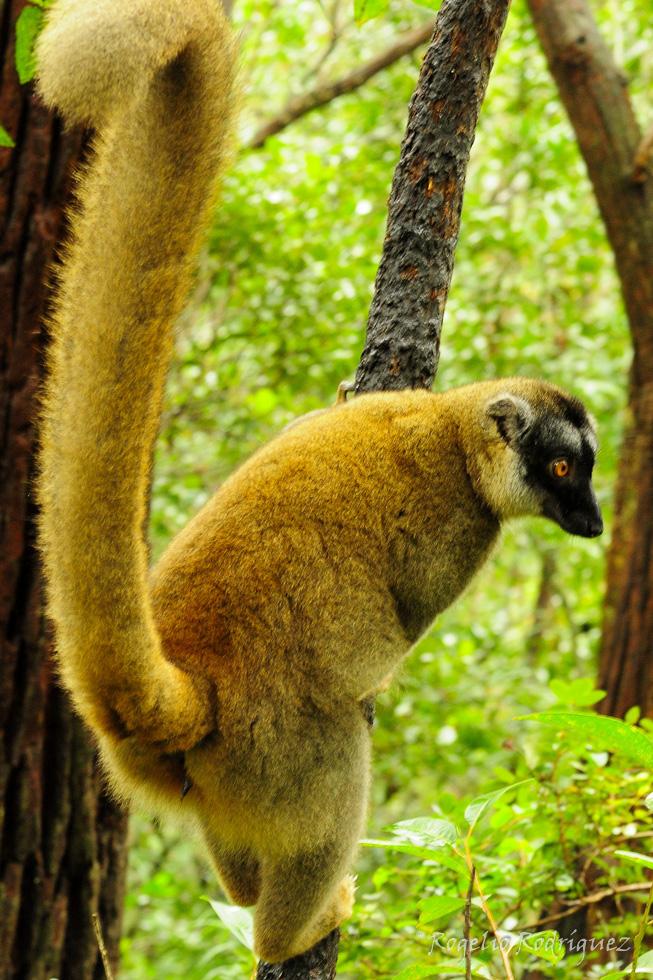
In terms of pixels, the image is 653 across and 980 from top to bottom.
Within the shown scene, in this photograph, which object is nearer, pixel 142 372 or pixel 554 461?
pixel 142 372

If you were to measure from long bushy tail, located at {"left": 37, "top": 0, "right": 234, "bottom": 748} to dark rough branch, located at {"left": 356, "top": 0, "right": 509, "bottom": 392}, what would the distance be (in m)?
1.19

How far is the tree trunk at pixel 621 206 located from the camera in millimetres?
7148

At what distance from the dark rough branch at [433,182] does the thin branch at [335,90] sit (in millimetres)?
4972

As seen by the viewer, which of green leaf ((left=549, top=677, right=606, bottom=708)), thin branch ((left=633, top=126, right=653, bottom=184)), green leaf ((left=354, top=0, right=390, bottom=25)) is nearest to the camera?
green leaf ((left=354, top=0, right=390, bottom=25))

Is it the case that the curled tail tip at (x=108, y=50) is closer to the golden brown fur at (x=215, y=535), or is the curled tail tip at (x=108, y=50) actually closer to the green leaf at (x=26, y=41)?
the golden brown fur at (x=215, y=535)

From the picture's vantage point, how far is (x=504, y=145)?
10859 mm

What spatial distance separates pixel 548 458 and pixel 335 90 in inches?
213

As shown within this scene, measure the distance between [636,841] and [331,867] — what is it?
1506 millimetres

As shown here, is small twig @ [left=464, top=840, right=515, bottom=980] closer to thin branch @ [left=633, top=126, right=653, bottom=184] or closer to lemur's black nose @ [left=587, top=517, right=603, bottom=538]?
lemur's black nose @ [left=587, top=517, right=603, bottom=538]

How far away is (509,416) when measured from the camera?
411cm

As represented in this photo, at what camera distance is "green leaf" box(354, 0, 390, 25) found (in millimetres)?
3477

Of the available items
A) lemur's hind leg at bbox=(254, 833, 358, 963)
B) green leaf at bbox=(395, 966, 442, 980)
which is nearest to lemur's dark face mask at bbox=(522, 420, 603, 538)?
lemur's hind leg at bbox=(254, 833, 358, 963)

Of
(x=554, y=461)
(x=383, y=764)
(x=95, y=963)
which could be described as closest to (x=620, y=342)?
(x=383, y=764)

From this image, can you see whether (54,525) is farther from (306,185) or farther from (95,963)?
(306,185)
